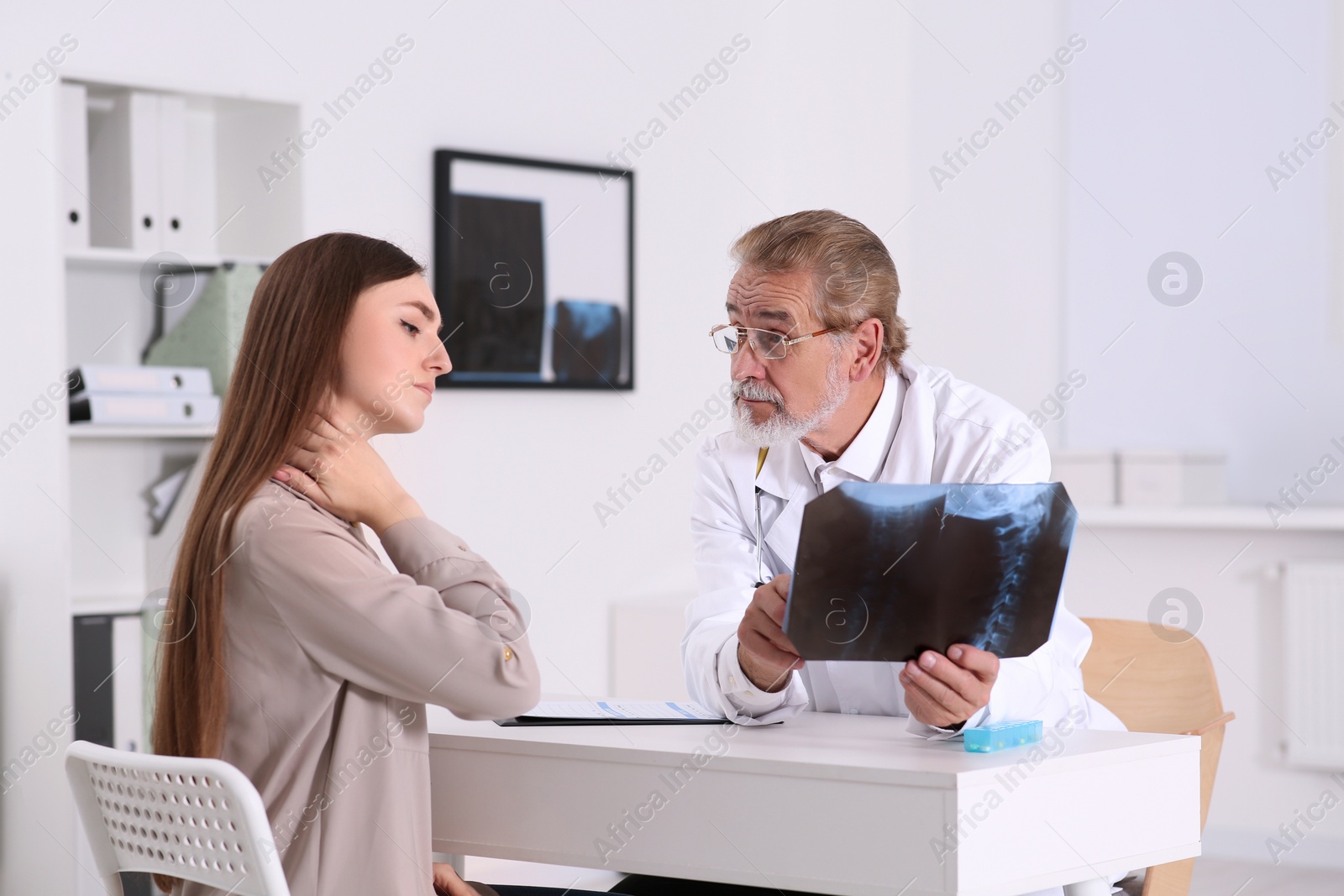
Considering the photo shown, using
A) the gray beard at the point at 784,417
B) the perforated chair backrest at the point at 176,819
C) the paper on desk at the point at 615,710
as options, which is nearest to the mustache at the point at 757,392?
the gray beard at the point at 784,417

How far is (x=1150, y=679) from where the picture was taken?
2217 millimetres

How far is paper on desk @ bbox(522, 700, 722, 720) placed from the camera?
1.85m

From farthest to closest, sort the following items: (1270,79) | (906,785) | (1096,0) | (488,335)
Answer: (1096,0) → (1270,79) → (488,335) → (906,785)

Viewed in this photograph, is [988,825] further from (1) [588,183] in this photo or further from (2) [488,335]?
(1) [588,183]

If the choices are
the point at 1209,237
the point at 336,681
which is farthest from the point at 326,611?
the point at 1209,237

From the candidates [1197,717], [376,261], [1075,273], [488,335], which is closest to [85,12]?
[488,335]

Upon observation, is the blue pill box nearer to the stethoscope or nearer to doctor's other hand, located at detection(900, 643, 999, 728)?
doctor's other hand, located at detection(900, 643, 999, 728)

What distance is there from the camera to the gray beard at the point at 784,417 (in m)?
2.17

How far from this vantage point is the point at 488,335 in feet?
13.3

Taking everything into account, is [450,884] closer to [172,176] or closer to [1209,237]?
[172,176]

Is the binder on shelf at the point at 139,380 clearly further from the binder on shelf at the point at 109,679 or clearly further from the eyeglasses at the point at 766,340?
the eyeglasses at the point at 766,340

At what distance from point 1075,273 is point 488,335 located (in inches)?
77.8

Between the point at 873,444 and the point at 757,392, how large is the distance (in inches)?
7.6

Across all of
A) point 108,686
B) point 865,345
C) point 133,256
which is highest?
point 133,256
